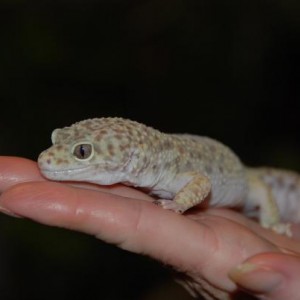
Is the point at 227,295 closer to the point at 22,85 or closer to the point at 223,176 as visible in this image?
the point at 223,176

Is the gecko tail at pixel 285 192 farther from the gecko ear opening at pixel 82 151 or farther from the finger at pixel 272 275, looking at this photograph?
the finger at pixel 272 275

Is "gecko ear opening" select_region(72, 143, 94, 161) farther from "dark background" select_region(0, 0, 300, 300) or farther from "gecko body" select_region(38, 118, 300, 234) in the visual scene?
"dark background" select_region(0, 0, 300, 300)

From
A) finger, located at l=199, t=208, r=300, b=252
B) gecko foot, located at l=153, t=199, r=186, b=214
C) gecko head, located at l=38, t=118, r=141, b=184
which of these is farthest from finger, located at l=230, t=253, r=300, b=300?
gecko head, located at l=38, t=118, r=141, b=184

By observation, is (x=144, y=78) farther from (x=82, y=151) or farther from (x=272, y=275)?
(x=272, y=275)

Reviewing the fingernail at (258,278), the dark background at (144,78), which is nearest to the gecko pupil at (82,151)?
the fingernail at (258,278)

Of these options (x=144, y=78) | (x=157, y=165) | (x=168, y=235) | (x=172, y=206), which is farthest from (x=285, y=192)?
(x=144, y=78)

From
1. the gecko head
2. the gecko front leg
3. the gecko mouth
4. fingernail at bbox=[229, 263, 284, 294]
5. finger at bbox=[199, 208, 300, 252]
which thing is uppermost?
the gecko head

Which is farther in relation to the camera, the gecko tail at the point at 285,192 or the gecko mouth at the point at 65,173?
the gecko tail at the point at 285,192
